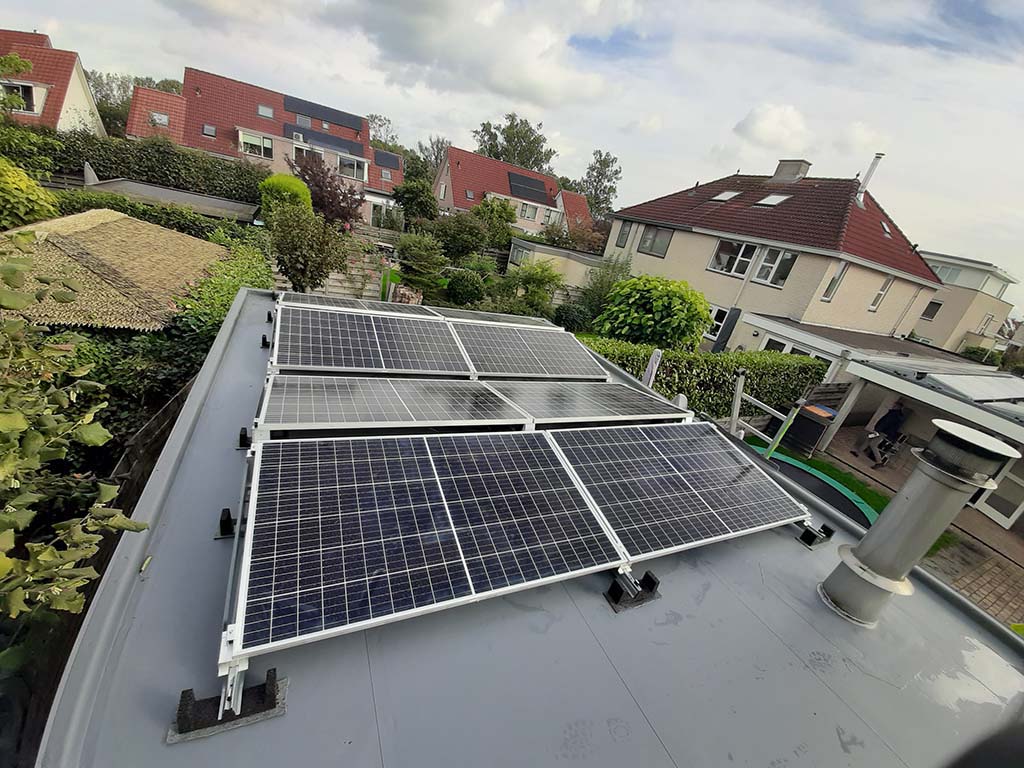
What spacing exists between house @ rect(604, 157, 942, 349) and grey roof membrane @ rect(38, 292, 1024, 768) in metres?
16.2

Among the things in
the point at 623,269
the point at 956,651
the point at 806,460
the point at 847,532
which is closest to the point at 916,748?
the point at 956,651

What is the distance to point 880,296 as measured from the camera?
19.8 metres

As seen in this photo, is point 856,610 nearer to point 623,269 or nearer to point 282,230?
point 282,230

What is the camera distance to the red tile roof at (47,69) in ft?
92.9

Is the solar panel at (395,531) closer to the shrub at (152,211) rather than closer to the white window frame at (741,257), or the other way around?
the shrub at (152,211)

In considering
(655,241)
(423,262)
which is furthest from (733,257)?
(423,262)

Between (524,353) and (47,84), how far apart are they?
4344cm

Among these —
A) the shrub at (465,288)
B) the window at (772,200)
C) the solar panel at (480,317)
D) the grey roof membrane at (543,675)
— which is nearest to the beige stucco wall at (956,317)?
the window at (772,200)

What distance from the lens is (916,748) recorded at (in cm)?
284

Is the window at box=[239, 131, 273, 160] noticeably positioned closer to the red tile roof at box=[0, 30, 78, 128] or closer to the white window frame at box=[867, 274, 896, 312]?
the red tile roof at box=[0, 30, 78, 128]

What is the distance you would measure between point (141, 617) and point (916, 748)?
5158mm

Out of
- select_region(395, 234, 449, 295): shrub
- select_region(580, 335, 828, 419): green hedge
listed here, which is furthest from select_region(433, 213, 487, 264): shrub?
select_region(580, 335, 828, 419): green hedge

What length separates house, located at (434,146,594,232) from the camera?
46719mm

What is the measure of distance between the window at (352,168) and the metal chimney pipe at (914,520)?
1867 inches
